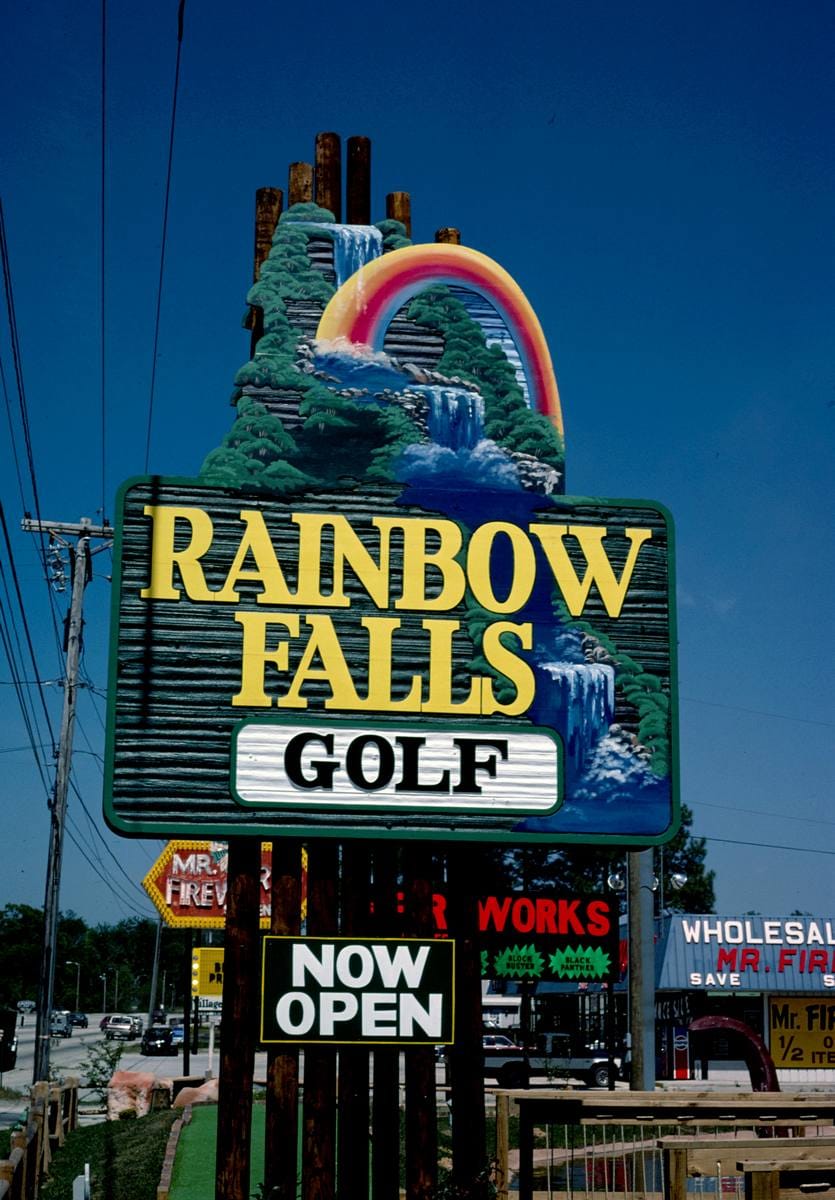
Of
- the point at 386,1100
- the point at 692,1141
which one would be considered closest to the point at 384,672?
the point at 386,1100

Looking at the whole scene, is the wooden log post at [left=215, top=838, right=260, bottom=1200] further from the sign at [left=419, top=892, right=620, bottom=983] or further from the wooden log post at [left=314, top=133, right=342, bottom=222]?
the sign at [left=419, top=892, right=620, bottom=983]

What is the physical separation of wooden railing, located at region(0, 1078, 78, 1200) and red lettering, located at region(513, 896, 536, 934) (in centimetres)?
771

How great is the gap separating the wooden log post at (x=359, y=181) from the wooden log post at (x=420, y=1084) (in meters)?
5.07

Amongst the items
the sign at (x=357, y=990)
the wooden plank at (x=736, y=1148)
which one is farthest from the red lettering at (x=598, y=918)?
the sign at (x=357, y=990)

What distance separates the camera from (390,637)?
35.0 feet

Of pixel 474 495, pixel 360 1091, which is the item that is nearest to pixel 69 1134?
pixel 360 1091

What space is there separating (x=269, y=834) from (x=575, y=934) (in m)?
14.7

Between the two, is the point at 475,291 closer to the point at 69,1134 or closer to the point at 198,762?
the point at 198,762

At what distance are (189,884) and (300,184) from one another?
2172 cm

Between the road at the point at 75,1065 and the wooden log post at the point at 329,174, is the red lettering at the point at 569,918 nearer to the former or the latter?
A: the road at the point at 75,1065

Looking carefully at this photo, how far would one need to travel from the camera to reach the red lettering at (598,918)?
78.3 ft

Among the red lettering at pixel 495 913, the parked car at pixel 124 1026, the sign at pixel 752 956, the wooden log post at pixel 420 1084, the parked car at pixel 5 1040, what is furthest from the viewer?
the parked car at pixel 124 1026

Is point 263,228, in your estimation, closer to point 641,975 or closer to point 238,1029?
point 238,1029

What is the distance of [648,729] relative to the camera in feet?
35.7
